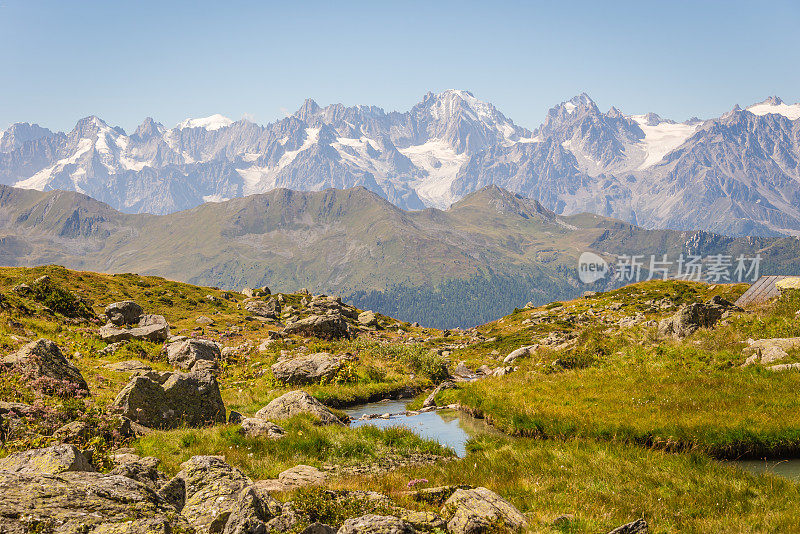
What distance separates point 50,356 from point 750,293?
2559 inches

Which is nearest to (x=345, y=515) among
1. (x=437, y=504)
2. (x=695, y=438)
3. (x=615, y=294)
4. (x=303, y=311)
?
(x=437, y=504)

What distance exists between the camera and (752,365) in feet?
84.9

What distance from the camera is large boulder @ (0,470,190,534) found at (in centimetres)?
816

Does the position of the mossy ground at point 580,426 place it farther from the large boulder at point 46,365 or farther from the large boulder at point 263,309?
the large boulder at point 263,309

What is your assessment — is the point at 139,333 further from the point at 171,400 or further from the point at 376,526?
the point at 376,526

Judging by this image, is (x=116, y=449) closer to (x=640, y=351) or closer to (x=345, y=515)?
(x=345, y=515)

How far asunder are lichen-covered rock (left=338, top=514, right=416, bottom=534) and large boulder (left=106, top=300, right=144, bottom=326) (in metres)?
43.0

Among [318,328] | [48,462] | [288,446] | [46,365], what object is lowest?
[318,328]

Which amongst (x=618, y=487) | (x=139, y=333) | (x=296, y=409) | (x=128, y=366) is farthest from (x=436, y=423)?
(x=139, y=333)

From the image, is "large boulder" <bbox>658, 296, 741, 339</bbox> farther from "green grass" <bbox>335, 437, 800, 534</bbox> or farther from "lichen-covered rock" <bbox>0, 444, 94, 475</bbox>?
"lichen-covered rock" <bbox>0, 444, 94, 475</bbox>

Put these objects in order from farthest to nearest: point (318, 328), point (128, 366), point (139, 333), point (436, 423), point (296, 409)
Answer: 1. point (318, 328)
2. point (139, 333)
3. point (128, 366)
4. point (436, 423)
5. point (296, 409)

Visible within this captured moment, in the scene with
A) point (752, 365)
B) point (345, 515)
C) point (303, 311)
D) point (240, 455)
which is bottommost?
point (303, 311)

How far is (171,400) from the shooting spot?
21.4m

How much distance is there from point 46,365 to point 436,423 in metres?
18.7
